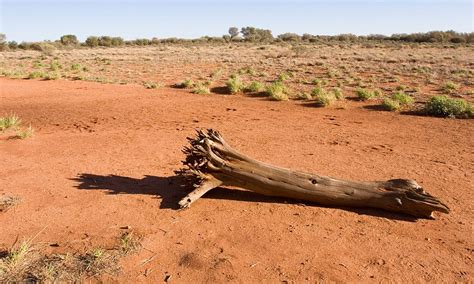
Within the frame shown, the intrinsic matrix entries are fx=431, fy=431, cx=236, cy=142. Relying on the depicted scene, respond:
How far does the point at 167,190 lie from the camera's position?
625cm

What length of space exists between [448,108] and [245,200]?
815 centimetres

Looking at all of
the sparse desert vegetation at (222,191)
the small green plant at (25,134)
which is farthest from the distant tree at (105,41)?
the small green plant at (25,134)

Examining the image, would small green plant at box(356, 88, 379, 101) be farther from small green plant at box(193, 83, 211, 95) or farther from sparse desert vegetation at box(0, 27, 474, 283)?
small green plant at box(193, 83, 211, 95)

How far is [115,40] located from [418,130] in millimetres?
55000

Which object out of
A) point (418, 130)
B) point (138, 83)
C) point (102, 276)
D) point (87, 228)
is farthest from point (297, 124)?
point (138, 83)

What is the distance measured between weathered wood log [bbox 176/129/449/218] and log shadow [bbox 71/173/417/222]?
0.33ft

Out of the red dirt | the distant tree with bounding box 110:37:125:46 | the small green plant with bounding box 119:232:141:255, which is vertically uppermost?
the distant tree with bounding box 110:37:125:46

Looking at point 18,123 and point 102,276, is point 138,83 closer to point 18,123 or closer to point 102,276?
point 18,123

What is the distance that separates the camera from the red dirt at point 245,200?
4340 mm

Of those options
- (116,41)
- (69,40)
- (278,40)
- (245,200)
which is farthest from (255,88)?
(69,40)

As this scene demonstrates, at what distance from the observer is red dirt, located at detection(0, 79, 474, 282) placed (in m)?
4.34

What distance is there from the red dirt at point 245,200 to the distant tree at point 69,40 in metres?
52.2

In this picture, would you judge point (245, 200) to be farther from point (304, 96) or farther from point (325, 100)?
point (304, 96)

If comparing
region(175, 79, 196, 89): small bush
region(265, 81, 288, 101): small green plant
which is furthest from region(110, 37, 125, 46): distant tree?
region(265, 81, 288, 101): small green plant
